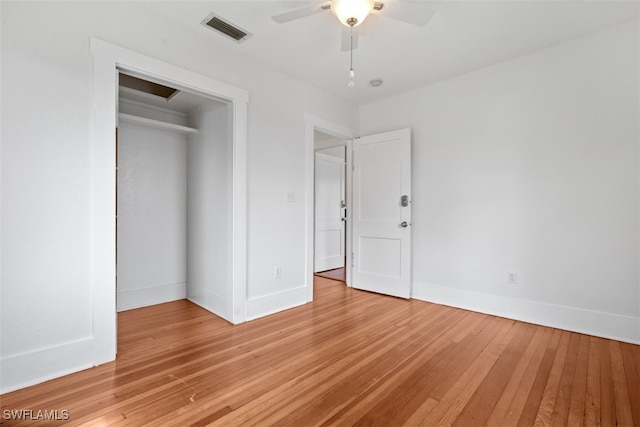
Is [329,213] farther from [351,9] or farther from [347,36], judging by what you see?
[351,9]

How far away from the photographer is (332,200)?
5699mm

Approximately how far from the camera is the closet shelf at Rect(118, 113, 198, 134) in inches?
118

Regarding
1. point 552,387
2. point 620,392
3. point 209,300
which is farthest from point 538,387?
point 209,300

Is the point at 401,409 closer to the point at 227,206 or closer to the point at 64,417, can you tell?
the point at 64,417

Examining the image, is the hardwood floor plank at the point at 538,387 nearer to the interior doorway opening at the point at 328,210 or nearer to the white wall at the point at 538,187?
the white wall at the point at 538,187

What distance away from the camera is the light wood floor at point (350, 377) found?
1.57 metres

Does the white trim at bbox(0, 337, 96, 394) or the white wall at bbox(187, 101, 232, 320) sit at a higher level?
the white wall at bbox(187, 101, 232, 320)

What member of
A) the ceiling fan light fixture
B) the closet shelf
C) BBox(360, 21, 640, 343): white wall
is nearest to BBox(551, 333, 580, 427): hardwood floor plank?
BBox(360, 21, 640, 343): white wall

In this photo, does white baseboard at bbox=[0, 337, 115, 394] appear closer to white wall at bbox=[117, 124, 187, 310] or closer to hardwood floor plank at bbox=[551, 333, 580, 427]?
white wall at bbox=[117, 124, 187, 310]

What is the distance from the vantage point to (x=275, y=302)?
316 centimetres

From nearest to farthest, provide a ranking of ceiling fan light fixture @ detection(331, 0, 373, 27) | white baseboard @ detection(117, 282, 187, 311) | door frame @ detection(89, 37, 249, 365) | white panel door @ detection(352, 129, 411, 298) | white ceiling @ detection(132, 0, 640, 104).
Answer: ceiling fan light fixture @ detection(331, 0, 373, 27)
door frame @ detection(89, 37, 249, 365)
white ceiling @ detection(132, 0, 640, 104)
white baseboard @ detection(117, 282, 187, 311)
white panel door @ detection(352, 129, 411, 298)

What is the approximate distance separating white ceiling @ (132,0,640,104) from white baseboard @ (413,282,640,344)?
2424 mm

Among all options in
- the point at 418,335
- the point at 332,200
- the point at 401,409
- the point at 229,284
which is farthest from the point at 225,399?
the point at 332,200

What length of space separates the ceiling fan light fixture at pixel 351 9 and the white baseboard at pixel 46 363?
9.04 feet
